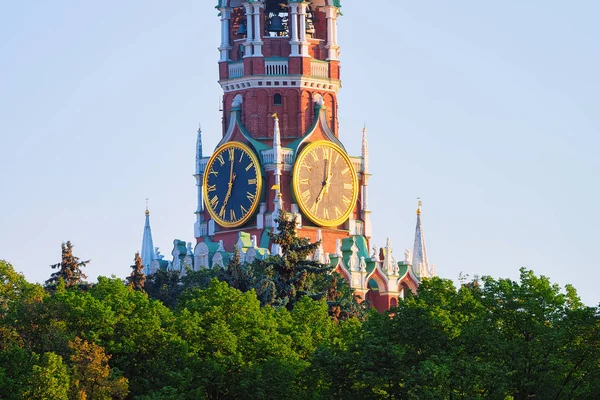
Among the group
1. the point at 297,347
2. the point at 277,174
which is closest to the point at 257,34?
the point at 277,174

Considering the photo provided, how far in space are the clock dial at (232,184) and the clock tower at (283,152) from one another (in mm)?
47

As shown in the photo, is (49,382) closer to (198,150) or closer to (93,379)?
(93,379)

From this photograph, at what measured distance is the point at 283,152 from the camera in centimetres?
13075

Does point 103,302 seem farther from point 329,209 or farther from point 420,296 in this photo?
point 329,209

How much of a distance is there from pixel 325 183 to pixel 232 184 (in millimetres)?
4357

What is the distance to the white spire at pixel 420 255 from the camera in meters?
139

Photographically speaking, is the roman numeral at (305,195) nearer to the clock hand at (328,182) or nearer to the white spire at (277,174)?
the clock hand at (328,182)

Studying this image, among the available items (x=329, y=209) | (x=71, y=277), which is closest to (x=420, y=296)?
(x=71, y=277)

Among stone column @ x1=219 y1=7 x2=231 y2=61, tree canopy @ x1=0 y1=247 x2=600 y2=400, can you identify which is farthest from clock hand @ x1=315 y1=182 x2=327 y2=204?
tree canopy @ x1=0 y1=247 x2=600 y2=400

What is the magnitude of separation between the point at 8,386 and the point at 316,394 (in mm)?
10050

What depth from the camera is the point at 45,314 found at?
9731 centimetres

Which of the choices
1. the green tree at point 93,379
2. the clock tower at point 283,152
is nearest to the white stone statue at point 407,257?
the clock tower at point 283,152

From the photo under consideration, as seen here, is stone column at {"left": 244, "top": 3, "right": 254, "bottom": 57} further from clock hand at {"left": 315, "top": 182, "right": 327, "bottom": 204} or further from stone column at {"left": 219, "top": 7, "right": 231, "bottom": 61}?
clock hand at {"left": 315, "top": 182, "right": 327, "bottom": 204}

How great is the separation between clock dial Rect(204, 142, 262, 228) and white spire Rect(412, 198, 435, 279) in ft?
37.6
